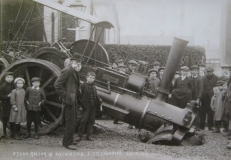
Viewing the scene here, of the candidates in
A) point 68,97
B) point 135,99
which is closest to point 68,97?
point 68,97

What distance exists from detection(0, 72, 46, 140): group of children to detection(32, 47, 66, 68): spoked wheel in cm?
61

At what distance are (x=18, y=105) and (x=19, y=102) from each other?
0.06 meters

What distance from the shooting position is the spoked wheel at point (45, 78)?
19.6 ft

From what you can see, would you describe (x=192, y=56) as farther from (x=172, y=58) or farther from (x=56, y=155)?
(x=56, y=155)

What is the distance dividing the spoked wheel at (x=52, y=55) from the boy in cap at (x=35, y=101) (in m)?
0.60

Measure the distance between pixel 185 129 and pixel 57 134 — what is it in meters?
2.57

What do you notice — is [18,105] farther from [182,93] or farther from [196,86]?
[196,86]

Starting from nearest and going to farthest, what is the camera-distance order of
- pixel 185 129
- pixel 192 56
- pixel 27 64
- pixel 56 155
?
1. pixel 56 155
2. pixel 185 129
3. pixel 27 64
4. pixel 192 56

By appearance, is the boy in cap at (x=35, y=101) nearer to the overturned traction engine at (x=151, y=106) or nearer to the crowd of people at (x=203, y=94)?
the overturned traction engine at (x=151, y=106)

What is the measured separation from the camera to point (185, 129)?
575cm

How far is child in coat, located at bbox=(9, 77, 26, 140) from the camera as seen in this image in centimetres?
586

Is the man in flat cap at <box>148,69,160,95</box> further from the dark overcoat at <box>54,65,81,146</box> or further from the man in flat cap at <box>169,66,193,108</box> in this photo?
the dark overcoat at <box>54,65,81,146</box>

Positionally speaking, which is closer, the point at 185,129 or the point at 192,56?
the point at 185,129

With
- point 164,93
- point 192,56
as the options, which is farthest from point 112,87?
point 192,56
